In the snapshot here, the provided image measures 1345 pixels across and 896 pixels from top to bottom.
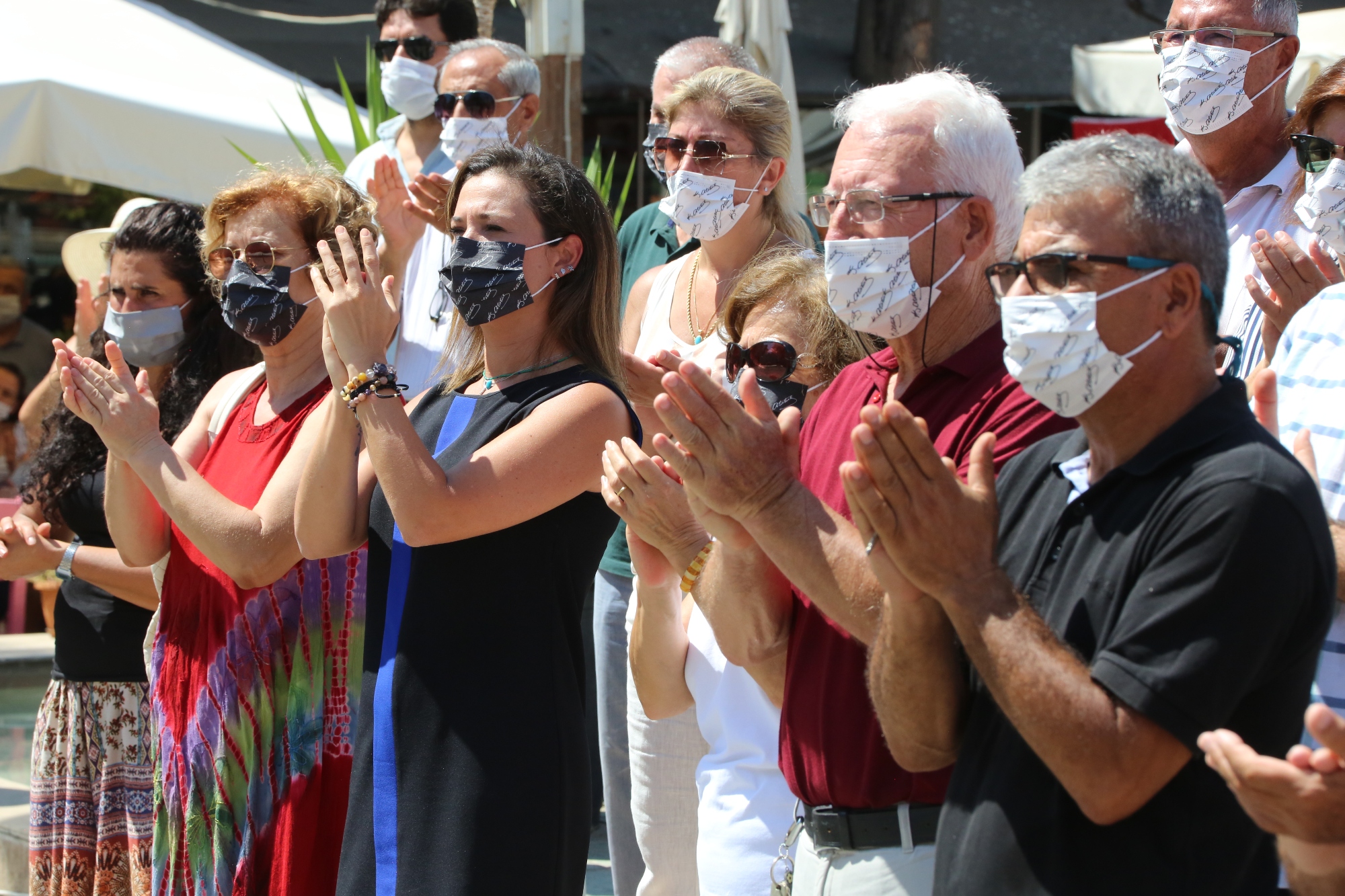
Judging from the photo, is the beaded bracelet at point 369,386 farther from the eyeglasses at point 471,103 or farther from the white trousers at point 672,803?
the eyeglasses at point 471,103

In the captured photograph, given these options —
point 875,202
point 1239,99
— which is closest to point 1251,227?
point 1239,99

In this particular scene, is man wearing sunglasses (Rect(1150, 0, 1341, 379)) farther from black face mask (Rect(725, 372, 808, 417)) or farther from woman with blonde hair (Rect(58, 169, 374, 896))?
woman with blonde hair (Rect(58, 169, 374, 896))

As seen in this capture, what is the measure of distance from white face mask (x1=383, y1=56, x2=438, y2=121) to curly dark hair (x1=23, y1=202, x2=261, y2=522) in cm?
126

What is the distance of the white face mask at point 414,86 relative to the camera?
525cm

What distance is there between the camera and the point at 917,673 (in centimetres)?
192

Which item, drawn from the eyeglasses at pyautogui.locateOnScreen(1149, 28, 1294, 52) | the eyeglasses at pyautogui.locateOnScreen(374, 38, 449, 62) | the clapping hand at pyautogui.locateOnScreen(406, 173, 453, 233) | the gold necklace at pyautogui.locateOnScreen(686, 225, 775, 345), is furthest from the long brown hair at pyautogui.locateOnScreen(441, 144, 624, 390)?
the eyeglasses at pyautogui.locateOnScreen(374, 38, 449, 62)

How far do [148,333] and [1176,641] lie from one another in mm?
3244

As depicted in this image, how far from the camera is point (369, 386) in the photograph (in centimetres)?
284

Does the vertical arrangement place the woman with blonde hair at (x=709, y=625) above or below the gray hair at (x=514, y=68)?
below

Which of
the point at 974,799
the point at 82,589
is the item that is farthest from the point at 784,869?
the point at 82,589

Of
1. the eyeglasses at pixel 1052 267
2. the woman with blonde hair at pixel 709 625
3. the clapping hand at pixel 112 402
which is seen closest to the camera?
the eyeglasses at pixel 1052 267

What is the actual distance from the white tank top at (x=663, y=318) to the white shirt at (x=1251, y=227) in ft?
4.01

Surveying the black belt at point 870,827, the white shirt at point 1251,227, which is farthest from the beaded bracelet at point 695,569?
the white shirt at point 1251,227

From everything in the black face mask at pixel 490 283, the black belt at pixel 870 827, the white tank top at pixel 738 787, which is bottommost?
the white tank top at pixel 738 787
